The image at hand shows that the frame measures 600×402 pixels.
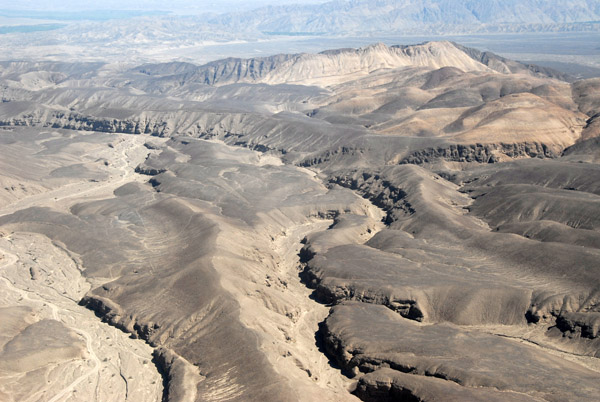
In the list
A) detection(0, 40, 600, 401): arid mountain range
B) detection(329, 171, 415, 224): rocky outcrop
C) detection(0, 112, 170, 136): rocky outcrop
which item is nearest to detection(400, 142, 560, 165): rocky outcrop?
detection(0, 40, 600, 401): arid mountain range

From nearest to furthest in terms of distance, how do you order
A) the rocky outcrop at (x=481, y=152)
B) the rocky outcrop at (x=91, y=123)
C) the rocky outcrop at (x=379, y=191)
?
1. the rocky outcrop at (x=379, y=191)
2. the rocky outcrop at (x=481, y=152)
3. the rocky outcrop at (x=91, y=123)

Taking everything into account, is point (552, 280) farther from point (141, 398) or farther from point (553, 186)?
point (141, 398)

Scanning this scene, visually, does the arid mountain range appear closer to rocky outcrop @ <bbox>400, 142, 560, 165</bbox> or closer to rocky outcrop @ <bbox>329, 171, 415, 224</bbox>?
rocky outcrop @ <bbox>400, 142, 560, 165</bbox>

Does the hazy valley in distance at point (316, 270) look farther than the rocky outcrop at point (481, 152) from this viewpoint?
No

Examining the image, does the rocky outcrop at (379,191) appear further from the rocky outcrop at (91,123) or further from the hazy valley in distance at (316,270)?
the rocky outcrop at (91,123)

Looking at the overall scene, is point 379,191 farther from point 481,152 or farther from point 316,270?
point 316,270

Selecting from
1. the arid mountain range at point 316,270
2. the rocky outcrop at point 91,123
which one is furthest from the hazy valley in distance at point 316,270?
the rocky outcrop at point 91,123

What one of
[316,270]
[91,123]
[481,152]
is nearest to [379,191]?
[481,152]

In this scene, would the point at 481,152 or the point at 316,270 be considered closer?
the point at 316,270

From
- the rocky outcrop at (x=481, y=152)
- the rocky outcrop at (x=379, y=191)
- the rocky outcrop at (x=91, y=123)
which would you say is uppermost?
the rocky outcrop at (x=481, y=152)
